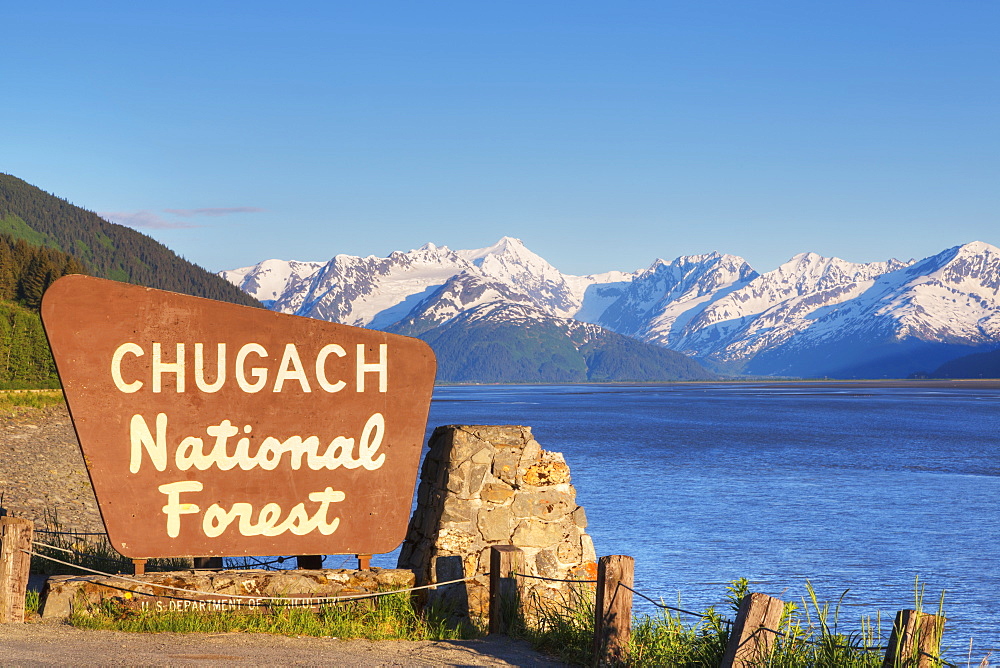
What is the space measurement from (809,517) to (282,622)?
37864 millimetres

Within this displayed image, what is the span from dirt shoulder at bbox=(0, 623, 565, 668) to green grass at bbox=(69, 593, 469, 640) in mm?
191

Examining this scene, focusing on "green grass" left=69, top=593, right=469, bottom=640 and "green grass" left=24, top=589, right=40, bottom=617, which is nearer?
"green grass" left=69, top=593, right=469, bottom=640

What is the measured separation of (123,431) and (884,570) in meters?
27.7

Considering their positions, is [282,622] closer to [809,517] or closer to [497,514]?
[497,514]

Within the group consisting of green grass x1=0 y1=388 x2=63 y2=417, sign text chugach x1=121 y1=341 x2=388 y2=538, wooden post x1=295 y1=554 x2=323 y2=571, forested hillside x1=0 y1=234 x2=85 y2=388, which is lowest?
green grass x1=0 y1=388 x2=63 y2=417

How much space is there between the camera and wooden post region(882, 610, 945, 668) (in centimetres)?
815

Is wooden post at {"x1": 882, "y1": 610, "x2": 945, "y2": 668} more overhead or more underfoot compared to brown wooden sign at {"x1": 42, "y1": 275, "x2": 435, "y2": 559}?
more underfoot

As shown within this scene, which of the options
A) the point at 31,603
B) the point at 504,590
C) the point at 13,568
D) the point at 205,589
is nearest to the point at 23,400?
the point at 31,603

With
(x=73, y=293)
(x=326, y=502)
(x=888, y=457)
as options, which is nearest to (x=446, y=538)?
(x=326, y=502)

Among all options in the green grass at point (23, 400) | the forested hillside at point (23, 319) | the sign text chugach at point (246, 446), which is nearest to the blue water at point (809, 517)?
the sign text chugach at point (246, 446)

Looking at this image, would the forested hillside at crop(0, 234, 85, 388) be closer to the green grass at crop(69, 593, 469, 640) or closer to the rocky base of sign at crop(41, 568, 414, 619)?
the rocky base of sign at crop(41, 568, 414, 619)

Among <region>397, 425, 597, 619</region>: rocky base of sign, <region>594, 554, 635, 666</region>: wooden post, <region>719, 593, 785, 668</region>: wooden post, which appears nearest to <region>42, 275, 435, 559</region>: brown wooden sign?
<region>397, 425, 597, 619</region>: rocky base of sign

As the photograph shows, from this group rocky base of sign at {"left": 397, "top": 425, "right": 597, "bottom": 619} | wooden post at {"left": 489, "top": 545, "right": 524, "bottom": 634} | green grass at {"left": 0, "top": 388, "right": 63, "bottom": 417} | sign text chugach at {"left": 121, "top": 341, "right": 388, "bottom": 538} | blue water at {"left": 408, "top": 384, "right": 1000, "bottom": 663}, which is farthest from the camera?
green grass at {"left": 0, "top": 388, "right": 63, "bottom": 417}

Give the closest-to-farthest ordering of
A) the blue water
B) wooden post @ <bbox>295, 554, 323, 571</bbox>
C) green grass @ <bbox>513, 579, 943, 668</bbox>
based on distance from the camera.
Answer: green grass @ <bbox>513, 579, 943, 668</bbox>, wooden post @ <bbox>295, 554, 323, 571</bbox>, the blue water
